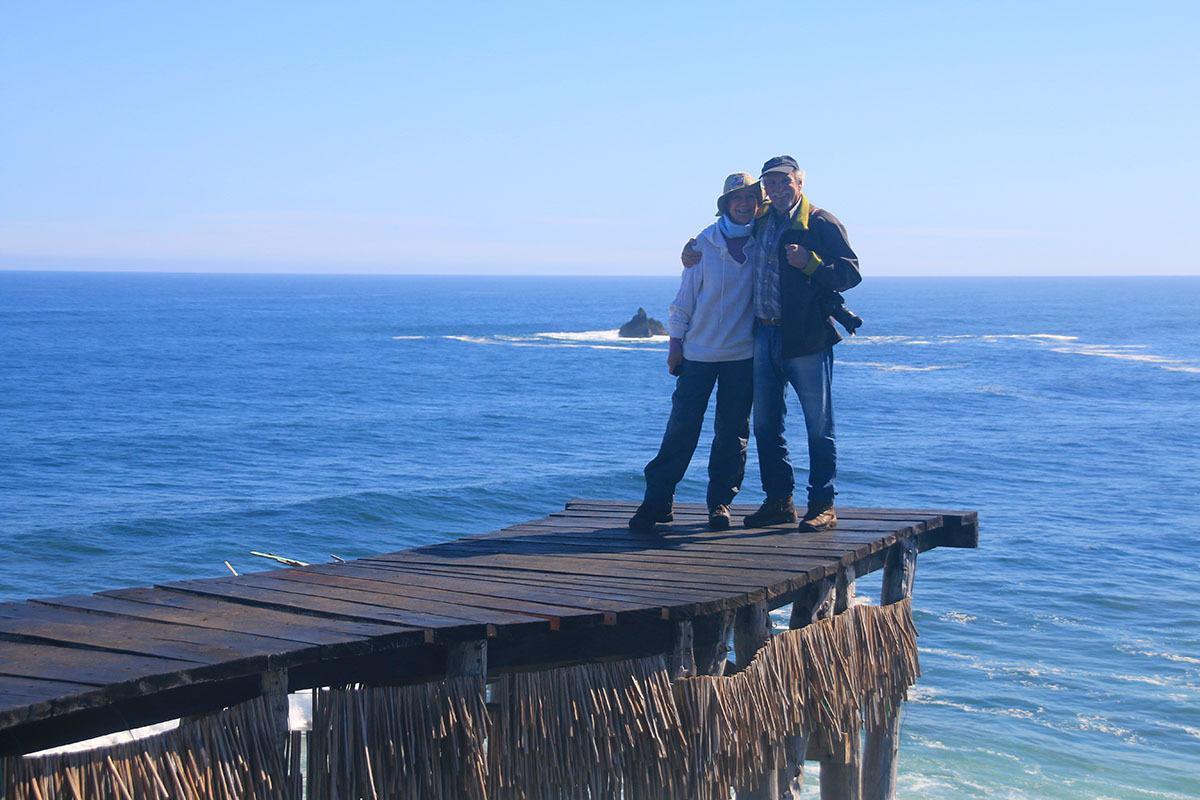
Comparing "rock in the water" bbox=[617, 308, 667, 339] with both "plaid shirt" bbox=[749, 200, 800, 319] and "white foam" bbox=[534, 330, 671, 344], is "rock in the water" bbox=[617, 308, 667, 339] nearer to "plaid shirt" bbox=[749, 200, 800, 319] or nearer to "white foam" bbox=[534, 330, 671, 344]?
"white foam" bbox=[534, 330, 671, 344]

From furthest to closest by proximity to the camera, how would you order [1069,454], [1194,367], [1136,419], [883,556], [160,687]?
[1194,367]
[1136,419]
[1069,454]
[883,556]
[160,687]

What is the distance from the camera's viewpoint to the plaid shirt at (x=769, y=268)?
25.9 ft

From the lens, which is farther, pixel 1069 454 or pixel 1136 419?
pixel 1136 419

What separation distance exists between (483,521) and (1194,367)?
5418 centimetres

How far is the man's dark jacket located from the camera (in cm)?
780

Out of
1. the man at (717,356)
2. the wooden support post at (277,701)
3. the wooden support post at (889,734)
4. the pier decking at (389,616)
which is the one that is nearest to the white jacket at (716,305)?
the man at (717,356)

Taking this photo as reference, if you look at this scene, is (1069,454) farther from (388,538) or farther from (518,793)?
(518,793)

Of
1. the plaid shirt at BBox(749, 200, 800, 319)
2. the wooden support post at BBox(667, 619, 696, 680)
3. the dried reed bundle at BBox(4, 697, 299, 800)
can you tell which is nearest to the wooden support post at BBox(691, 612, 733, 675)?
the wooden support post at BBox(667, 619, 696, 680)

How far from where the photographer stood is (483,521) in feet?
95.1

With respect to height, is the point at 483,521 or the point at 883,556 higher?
the point at 883,556

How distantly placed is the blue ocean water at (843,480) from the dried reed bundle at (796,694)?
22.6 feet

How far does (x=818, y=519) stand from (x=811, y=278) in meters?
1.55

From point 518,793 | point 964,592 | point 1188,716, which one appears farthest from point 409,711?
point 964,592

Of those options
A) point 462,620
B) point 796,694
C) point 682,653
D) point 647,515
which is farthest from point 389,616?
point 647,515
